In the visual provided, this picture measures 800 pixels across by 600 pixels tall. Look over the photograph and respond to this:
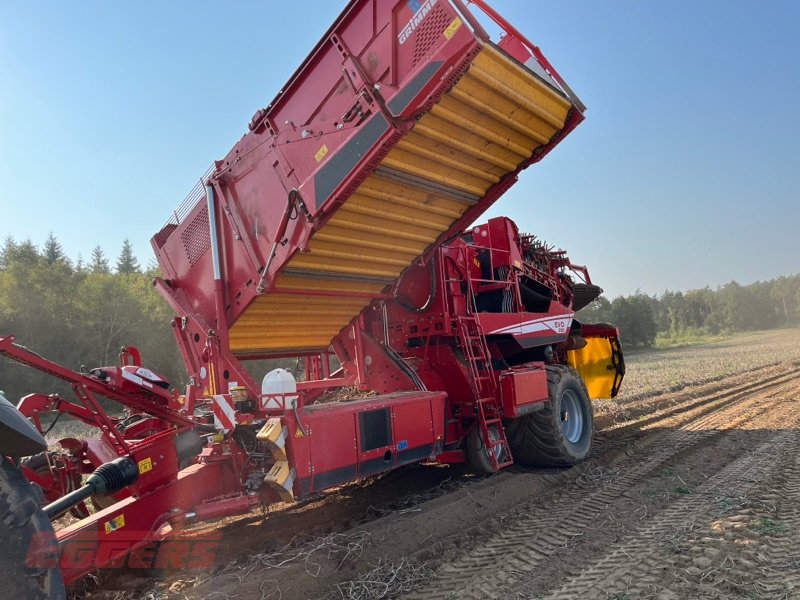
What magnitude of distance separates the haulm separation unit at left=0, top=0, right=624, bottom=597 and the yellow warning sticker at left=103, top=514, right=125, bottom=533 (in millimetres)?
12

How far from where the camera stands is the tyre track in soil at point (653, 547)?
3408 mm

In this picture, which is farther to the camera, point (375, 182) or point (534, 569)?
point (375, 182)

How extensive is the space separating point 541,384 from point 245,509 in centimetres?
388

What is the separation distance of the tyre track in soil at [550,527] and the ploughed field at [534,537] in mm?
15

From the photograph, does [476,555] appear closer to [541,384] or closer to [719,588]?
[719,588]

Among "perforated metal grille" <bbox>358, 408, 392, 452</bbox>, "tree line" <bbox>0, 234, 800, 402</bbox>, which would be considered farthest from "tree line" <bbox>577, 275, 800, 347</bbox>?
"perforated metal grille" <bbox>358, 408, 392, 452</bbox>

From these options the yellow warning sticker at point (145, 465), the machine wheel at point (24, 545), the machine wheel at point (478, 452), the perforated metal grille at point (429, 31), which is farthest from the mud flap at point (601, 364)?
the machine wheel at point (24, 545)

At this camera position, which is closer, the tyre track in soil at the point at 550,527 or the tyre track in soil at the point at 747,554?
the tyre track in soil at the point at 747,554

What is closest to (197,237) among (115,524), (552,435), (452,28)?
(115,524)

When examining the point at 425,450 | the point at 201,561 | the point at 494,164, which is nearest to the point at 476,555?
the point at 425,450

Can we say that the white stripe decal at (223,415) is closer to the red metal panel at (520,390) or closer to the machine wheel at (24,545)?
the machine wheel at (24,545)

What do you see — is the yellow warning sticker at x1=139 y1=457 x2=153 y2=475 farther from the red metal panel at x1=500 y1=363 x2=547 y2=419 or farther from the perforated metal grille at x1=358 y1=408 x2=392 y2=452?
the red metal panel at x1=500 y1=363 x2=547 y2=419

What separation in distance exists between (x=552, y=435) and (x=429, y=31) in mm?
4603

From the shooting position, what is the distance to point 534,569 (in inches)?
151
